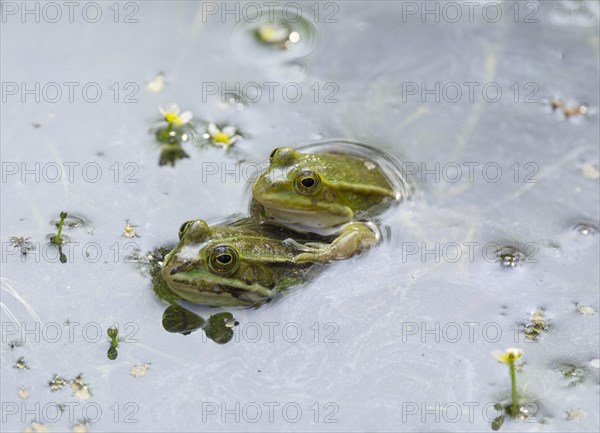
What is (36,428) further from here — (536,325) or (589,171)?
(589,171)

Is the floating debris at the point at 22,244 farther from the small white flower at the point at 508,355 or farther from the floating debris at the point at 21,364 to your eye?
the small white flower at the point at 508,355

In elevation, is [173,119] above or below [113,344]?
above

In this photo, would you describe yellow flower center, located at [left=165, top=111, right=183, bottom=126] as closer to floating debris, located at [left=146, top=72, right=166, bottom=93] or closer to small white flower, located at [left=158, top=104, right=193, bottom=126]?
small white flower, located at [left=158, top=104, right=193, bottom=126]

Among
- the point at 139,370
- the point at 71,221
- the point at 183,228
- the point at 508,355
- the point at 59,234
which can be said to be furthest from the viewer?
the point at 71,221

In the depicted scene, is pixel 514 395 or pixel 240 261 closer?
pixel 514 395

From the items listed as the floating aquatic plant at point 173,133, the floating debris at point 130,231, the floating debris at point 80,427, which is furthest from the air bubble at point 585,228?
the floating debris at point 80,427

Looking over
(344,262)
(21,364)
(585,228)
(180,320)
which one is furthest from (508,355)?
(21,364)

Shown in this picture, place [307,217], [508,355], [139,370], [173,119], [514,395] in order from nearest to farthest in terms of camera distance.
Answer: [508,355], [514,395], [139,370], [307,217], [173,119]
